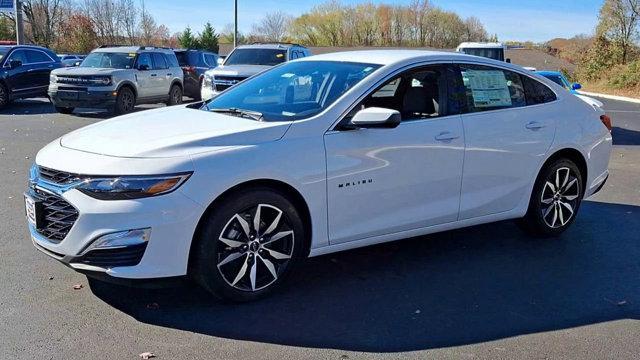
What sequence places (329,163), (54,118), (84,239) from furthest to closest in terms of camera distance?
(54,118) < (329,163) < (84,239)

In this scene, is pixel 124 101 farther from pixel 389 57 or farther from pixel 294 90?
pixel 389 57

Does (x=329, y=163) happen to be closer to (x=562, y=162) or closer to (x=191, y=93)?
(x=562, y=162)

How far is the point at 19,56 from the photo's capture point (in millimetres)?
17750

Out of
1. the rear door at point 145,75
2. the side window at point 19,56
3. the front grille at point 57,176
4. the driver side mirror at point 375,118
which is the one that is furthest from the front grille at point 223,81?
the front grille at point 57,176

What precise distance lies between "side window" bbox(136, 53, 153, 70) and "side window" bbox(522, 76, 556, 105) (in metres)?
13.2

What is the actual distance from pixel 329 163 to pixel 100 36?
55781mm

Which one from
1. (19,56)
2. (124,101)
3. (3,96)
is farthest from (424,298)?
(19,56)

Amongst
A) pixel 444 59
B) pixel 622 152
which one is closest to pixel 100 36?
pixel 622 152

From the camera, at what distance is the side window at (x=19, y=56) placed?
57.3ft

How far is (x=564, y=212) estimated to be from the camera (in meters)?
5.98

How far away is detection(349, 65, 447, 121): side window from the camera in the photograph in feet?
16.6

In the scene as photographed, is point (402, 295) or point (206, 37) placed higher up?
point (206, 37)

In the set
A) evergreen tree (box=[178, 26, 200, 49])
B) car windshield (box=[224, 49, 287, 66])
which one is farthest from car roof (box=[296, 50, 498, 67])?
evergreen tree (box=[178, 26, 200, 49])

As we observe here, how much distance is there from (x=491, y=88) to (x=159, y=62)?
14074 millimetres
